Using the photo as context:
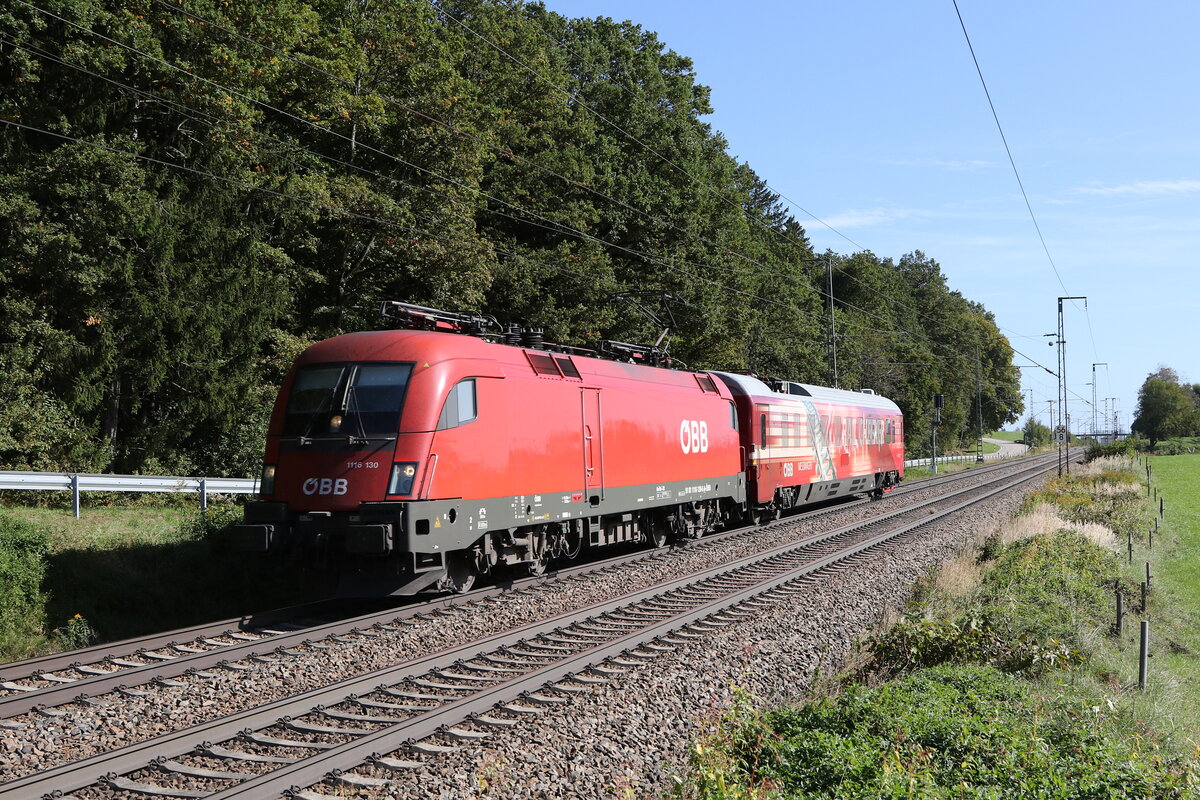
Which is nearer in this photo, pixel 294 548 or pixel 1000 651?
pixel 1000 651

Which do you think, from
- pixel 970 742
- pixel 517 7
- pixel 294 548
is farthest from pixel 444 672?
pixel 517 7

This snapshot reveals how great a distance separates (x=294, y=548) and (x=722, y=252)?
130 feet

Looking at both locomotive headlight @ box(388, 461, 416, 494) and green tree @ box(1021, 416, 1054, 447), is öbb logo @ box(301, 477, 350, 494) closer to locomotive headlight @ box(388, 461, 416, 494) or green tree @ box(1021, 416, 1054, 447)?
locomotive headlight @ box(388, 461, 416, 494)

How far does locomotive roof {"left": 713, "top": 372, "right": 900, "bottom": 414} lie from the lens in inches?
900

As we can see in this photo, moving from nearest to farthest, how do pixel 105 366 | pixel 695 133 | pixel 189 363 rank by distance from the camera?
pixel 105 366 → pixel 189 363 → pixel 695 133

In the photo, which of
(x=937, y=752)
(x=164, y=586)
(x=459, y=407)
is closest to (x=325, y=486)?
(x=459, y=407)

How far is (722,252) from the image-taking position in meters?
48.7

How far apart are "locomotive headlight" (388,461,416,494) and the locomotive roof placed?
41.2 ft

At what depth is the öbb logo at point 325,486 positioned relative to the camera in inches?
451

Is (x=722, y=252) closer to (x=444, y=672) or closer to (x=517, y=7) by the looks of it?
(x=517, y=7)

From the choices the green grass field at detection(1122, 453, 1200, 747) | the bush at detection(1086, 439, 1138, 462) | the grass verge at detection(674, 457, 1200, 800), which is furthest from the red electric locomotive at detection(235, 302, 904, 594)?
the bush at detection(1086, 439, 1138, 462)

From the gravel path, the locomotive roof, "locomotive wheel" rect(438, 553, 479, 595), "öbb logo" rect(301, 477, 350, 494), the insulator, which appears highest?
the insulator

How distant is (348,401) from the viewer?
11789mm

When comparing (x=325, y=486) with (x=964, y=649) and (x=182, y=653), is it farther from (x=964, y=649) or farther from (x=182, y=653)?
(x=964, y=649)
